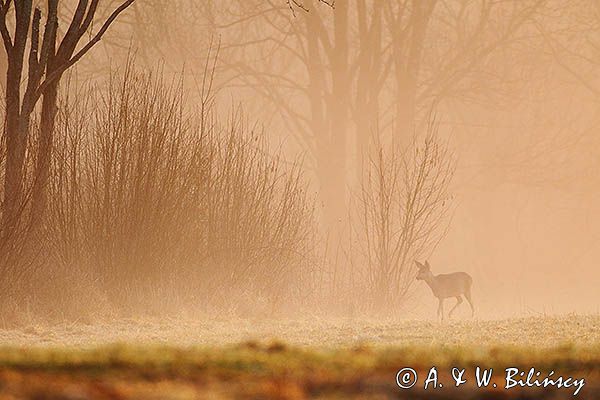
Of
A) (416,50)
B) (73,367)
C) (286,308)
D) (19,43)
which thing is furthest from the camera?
(416,50)

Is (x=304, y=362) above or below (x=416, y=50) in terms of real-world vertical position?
below

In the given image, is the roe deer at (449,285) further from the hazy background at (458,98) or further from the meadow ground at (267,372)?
the meadow ground at (267,372)

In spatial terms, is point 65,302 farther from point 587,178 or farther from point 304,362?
point 587,178

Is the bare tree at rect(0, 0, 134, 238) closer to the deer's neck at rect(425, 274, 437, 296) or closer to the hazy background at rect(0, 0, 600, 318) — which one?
the hazy background at rect(0, 0, 600, 318)

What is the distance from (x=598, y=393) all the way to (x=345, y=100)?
1765 centimetres

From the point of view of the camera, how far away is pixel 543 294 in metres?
26.2

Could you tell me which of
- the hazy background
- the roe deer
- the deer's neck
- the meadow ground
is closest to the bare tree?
the meadow ground

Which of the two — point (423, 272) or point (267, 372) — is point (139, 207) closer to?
point (423, 272)

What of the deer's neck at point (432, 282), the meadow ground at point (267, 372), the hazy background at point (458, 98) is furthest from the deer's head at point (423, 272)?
the meadow ground at point (267, 372)

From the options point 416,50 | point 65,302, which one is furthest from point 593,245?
point 65,302

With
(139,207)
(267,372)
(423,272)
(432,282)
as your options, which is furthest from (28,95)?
(432,282)

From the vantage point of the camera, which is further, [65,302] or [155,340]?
[65,302]

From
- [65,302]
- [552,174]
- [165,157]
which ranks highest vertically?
[552,174]

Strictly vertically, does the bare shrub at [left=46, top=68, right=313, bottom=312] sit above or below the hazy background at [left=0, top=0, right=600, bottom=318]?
below
